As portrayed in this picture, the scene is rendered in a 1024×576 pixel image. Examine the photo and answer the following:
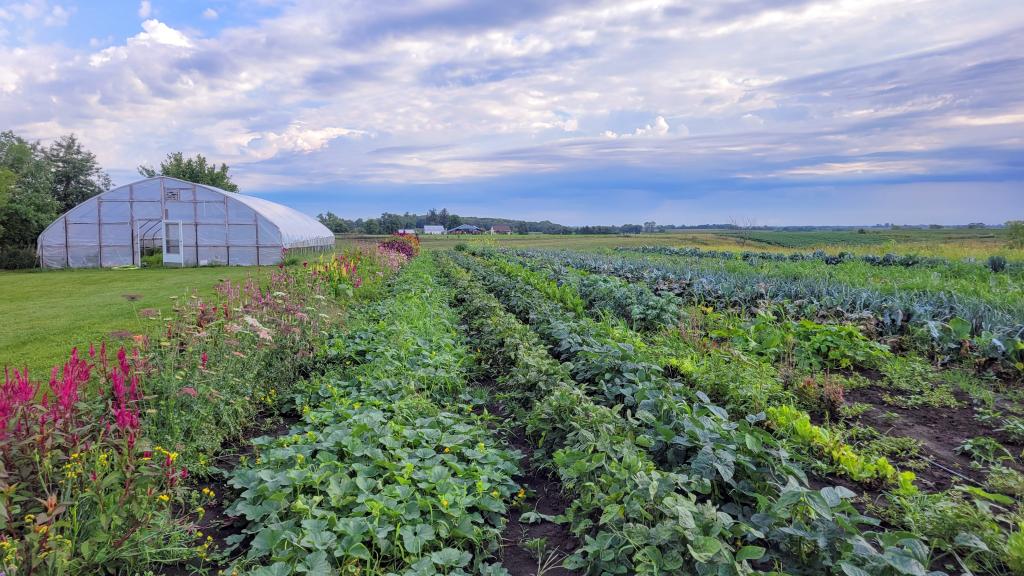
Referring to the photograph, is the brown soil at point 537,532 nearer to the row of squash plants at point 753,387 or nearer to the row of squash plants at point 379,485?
the row of squash plants at point 379,485

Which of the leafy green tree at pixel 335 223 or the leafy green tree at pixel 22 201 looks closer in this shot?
the leafy green tree at pixel 22 201

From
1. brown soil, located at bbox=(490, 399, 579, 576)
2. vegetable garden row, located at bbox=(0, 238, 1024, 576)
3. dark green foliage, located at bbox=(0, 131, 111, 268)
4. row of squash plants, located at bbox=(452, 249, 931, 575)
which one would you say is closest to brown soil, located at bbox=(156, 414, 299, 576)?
vegetable garden row, located at bbox=(0, 238, 1024, 576)

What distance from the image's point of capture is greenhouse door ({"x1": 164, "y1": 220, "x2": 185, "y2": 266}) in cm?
2136

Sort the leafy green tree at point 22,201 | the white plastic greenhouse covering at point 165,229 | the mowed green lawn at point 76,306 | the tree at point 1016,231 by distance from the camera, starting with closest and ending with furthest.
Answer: the mowed green lawn at point 76,306, the white plastic greenhouse covering at point 165,229, the leafy green tree at point 22,201, the tree at point 1016,231

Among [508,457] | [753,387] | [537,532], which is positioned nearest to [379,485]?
[537,532]

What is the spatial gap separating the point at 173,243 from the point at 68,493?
22.6 meters

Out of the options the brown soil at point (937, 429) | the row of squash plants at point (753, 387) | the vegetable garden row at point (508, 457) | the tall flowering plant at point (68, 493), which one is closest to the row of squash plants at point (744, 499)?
the vegetable garden row at point (508, 457)

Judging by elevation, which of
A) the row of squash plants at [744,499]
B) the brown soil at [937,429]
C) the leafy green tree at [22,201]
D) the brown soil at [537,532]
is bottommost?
the brown soil at [537,532]

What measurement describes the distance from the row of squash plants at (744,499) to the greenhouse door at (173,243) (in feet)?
72.6

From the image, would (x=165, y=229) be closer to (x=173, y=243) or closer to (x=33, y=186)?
(x=173, y=243)

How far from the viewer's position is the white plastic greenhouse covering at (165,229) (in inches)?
835

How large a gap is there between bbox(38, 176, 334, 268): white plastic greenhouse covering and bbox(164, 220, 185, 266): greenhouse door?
34 mm

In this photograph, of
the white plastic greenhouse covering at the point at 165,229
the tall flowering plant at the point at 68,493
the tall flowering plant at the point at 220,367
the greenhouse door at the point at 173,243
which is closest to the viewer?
the tall flowering plant at the point at 68,493

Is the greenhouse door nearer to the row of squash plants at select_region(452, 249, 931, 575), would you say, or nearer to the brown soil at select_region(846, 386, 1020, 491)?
the row of squash plants at select_region(452, 249, 931, 575)
